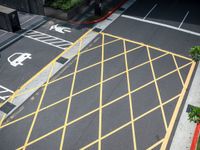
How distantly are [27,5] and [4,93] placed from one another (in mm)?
11949

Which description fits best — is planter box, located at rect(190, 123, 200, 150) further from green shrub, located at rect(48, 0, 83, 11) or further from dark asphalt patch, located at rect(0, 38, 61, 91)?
green shrub, located at rect(48, 0, 83, 11)

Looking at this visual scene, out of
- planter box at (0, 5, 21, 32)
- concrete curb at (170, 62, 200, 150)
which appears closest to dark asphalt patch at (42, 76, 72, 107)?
concrete curb at (170, 62, 200, 150)

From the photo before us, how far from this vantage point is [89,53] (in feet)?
72.0

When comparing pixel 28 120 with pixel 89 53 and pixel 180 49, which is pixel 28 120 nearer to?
pixel 89 53

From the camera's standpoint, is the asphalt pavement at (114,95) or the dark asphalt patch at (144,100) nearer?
the asphalt pavement at (114,95)

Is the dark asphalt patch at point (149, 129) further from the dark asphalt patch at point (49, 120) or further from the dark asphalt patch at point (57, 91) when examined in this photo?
the dark asphalt patch at point (57, 91)

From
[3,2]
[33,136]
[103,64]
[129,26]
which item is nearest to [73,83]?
[103,64]

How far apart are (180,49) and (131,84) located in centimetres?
599

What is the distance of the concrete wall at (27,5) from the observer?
1051 inches

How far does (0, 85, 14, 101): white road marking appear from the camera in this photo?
18.1 meters

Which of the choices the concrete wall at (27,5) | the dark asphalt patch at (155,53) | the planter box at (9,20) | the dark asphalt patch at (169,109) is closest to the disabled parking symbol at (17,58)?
the planter box at (9,20)

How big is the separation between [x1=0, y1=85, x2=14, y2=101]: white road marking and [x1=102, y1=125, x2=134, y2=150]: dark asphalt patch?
739cm

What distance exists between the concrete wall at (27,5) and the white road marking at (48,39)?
3.40 m

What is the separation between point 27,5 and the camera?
88.9 feet
